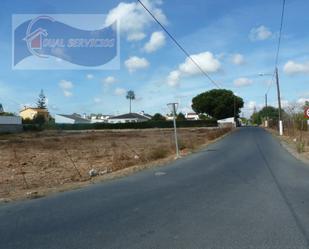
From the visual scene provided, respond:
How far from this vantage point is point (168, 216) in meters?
6.52

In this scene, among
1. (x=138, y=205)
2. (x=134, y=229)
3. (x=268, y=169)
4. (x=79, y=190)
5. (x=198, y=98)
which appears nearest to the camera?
(x=134, y=229)

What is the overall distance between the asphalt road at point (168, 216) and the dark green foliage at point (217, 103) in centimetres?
9494

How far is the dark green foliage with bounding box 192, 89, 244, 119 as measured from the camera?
104 meters

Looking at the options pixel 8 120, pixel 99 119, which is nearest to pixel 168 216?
pixel 8 120

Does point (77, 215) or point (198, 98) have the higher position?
point (198, 98)

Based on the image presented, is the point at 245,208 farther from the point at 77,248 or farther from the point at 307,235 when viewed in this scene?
the point at 77,248

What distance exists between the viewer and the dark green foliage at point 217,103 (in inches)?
4099

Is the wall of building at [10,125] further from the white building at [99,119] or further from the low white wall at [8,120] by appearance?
the white building at [99,119]

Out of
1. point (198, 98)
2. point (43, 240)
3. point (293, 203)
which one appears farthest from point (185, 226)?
point (198, 98)

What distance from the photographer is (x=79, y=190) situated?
32.1ft

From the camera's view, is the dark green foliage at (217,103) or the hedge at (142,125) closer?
the hedge at (142,125)

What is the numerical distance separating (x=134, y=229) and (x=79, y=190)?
14.3 ft

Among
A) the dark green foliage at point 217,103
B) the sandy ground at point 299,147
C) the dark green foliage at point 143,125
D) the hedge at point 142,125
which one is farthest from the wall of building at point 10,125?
the sandy ground at point 299,147

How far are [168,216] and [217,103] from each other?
100363mm
